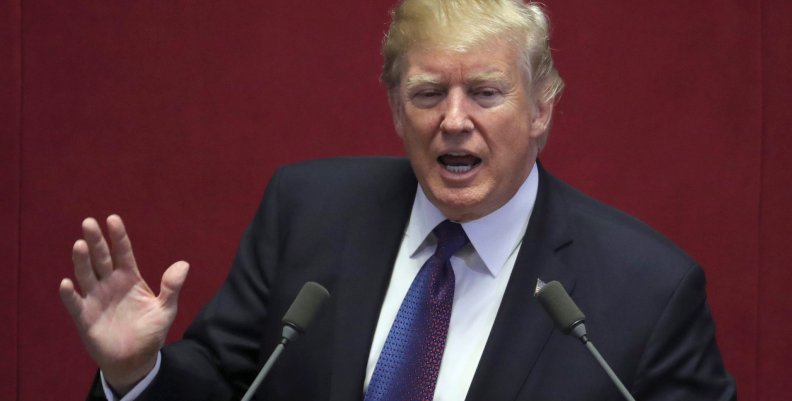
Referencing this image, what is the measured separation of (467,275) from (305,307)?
15.1 inches

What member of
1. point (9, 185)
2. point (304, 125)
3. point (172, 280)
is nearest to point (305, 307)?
point (172, 280)

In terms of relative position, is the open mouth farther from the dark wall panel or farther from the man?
the dark wall panel

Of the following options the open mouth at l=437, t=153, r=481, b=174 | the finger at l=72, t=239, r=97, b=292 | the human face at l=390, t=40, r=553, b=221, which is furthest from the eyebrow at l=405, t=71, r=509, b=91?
the finger at l=72, t=239, r=97, b=292

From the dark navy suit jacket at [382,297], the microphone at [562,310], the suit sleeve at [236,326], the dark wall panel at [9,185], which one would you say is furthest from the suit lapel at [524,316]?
the dark wall panel at [9,185]

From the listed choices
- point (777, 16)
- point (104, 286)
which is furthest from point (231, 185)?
point (777, 16)

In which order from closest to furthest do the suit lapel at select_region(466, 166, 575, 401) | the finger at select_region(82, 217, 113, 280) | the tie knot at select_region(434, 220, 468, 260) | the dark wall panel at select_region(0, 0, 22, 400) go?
the finger at select_region(82, 217, 113, 280) → the suit lapel at select_region(466, 166, 575, 401) → the tie knot at select_region(434, 220, 468, 260) → the dark wall panel at select_region(0, 0, 22, 400)

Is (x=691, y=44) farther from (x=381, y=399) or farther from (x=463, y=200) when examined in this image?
(x=381, y=399)

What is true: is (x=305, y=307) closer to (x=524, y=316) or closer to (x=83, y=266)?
(x=83, y=266)

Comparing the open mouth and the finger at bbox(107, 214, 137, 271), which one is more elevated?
the open mouth

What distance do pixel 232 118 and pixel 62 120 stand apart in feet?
1.08

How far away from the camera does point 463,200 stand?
178 cm

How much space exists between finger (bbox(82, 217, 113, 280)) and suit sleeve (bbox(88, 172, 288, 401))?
8.3 inches

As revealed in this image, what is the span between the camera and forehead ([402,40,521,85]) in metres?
1.77

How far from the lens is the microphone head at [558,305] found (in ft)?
4.99
